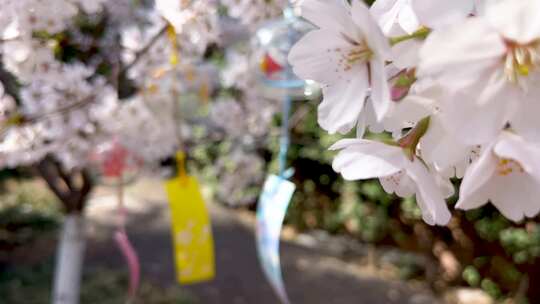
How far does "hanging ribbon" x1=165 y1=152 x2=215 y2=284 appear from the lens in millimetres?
1324

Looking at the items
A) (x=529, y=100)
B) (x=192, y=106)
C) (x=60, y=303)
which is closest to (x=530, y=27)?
(x=529, y=100)

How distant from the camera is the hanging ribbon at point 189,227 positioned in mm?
1324

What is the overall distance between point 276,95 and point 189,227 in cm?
67

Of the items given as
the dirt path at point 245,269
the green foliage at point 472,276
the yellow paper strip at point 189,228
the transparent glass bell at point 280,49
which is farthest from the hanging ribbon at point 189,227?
the green foliage at point 472,276

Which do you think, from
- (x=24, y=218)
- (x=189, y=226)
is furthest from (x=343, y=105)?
(x=24, y=218)

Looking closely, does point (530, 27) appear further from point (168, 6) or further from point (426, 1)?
point (168, 6)

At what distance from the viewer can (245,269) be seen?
12.8 ft

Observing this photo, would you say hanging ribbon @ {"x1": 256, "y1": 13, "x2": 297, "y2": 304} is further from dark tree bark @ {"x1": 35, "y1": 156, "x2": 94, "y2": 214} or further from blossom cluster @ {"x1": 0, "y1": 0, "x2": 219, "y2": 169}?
dark tree bark @ {"x1": 35, "y1": 156, "x2": 94, "y2": 214}

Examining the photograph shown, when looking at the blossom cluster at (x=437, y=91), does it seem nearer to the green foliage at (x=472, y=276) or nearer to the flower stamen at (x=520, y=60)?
the flower stamen at (x=520, y=60)

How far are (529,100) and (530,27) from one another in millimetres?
42

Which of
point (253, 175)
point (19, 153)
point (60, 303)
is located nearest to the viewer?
point (19, 153)

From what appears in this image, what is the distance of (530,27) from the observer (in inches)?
9.6

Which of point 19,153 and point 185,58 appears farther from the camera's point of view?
point 185,58

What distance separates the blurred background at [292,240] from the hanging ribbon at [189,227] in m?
0.90
